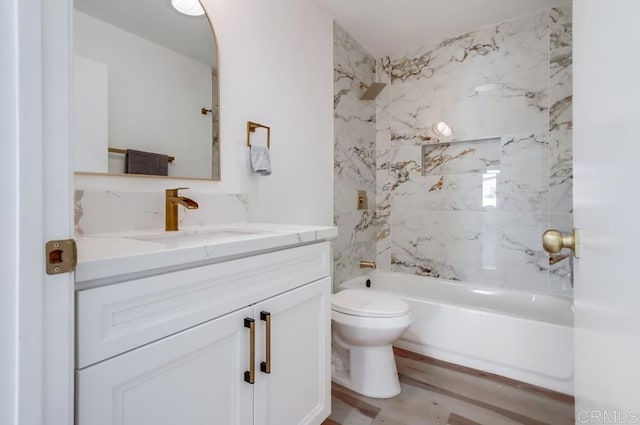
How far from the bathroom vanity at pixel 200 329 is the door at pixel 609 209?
0.80 metres

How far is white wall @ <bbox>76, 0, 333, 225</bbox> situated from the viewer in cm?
151

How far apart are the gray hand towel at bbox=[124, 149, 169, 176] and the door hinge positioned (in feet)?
2.77

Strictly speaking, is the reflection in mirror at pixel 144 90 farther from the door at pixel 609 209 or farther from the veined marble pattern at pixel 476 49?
the veined marble pattern at pixel 476 49

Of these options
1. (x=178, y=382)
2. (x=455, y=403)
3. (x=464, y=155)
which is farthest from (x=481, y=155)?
(x=178, y=382)

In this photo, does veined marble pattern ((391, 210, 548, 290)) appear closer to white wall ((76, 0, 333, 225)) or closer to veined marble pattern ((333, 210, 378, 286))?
veined marble pattern ((333, 210, 378, 286))

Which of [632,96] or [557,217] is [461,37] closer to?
[557,217]

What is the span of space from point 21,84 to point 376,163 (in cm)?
276

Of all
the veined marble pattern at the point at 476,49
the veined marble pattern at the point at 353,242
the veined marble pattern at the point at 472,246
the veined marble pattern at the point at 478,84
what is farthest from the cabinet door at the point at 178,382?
the veined marble pattern at the point at 476,49

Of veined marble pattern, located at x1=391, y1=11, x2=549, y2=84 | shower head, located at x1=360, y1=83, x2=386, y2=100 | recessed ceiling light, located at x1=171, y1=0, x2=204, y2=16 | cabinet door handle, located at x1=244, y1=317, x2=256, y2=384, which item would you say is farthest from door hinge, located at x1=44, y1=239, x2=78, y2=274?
veined marble pattern, located at x1=391, y1=11, x2=549, y2=84

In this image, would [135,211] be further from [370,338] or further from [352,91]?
[352,91]

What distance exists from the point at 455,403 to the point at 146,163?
6.29 ft

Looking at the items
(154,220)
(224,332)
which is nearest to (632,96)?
(224,332)

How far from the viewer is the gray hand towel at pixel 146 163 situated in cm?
119

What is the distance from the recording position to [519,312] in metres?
2.26
